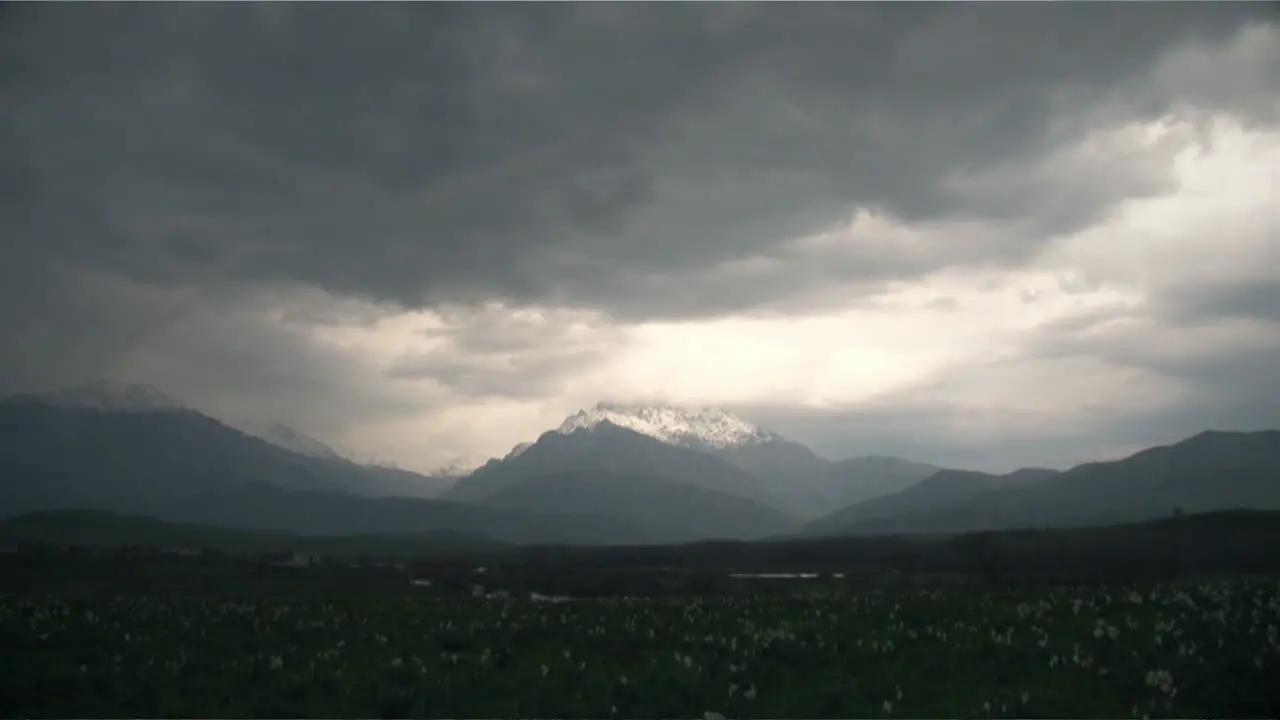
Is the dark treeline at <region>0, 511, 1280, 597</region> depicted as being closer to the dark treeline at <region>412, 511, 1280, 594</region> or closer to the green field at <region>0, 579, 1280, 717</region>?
the dark treeline at <region>412, 511, 1280, 594</region>

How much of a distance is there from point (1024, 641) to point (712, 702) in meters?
8.30

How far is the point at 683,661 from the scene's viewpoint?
2223cm

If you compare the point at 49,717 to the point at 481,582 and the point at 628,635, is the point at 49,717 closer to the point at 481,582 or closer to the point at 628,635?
the point at 628,635

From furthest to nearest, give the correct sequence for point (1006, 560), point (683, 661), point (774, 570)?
point (774, 570) < point (1006, 560) < point (683, 661)

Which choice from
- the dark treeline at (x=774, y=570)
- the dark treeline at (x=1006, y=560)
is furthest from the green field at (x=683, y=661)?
the dark treeline at (x=774, y=570)

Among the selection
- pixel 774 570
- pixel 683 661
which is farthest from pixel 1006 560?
pixel 683 661

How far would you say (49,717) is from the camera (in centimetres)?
1903

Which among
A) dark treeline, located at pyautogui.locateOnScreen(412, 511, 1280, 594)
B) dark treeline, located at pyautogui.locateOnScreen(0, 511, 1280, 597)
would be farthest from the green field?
dark treeline, located at pyautogui.locateOnScreen(0, 511, 1280, 597)

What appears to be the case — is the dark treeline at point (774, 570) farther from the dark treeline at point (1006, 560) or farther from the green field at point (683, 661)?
the green field at point (683, 661)

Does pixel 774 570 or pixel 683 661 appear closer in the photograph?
pixel 683 661

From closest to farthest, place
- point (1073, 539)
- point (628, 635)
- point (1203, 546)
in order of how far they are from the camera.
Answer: point (628, 635) → point (1203, 546) → point (1073, 539)

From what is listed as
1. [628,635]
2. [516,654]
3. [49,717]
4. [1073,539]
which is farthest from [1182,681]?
[1073,539]

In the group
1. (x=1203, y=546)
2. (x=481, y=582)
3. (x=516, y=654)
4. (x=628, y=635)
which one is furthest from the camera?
(x=1203, y=546)

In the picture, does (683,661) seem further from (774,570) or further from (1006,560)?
(774,570)
